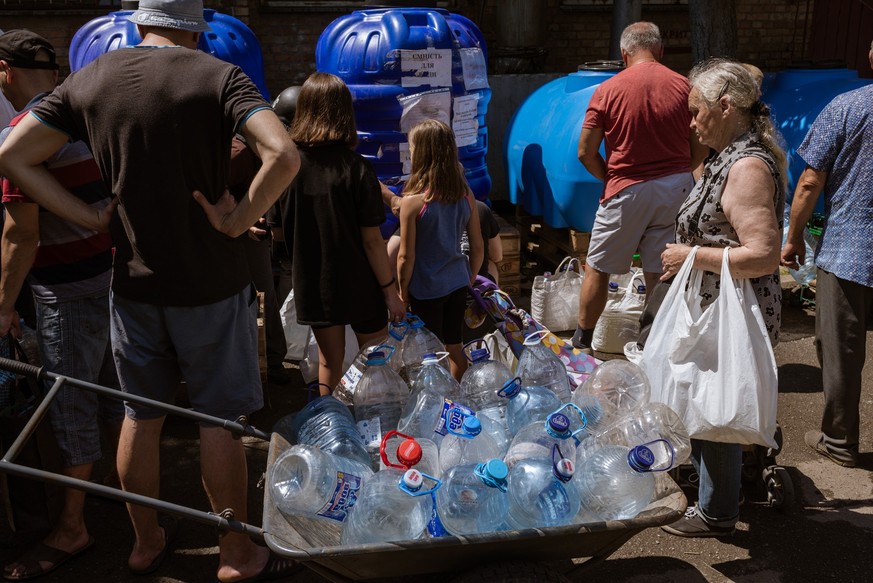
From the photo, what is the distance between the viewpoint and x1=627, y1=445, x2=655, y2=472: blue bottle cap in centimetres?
223

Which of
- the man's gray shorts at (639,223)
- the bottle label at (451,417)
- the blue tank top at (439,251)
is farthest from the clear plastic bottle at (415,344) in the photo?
the man's gray shorts at (639,223)

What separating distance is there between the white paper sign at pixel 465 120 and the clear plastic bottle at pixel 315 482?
3.55 m

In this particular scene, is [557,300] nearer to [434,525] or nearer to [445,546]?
[434,525]

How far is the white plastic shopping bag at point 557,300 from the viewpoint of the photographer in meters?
5.39

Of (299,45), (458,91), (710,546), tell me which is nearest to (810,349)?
(710,546)

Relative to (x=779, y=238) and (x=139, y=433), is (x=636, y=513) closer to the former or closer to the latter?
(x=779, y=238)

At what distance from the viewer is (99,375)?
3463 mm

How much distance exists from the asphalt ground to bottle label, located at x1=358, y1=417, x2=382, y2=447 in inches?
29.5

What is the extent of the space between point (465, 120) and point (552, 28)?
14.7ft

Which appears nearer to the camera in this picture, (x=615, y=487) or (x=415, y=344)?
(x=615, y=487)

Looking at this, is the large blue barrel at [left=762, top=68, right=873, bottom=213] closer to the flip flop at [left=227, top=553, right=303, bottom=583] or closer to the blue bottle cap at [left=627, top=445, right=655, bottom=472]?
the blue bottle cap at [left=627, top=445, right=655, bottom=472]

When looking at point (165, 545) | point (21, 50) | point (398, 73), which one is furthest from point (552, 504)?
point (398, 73)

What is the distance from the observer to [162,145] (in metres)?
2.57

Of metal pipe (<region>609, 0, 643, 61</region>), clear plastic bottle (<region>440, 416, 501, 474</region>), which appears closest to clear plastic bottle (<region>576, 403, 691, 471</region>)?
clear plastic bottle (<region>440, 416, 501, 474</region>)
